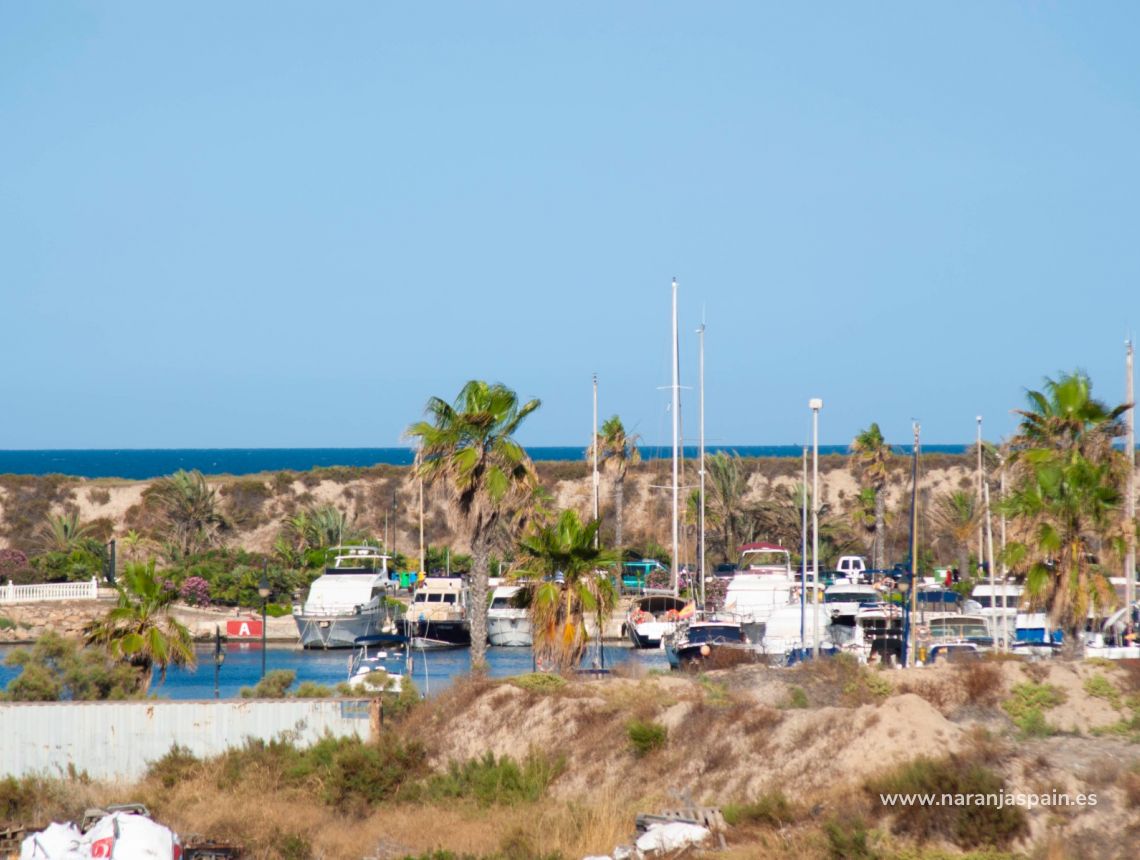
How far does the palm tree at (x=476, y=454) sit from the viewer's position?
1153 inches

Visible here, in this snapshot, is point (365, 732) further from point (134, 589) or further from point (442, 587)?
point (442, 587)

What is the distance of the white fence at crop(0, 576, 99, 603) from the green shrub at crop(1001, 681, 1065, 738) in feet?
133

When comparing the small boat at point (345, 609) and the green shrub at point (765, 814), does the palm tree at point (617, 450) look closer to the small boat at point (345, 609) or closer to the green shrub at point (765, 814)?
the small boat at point (345, 609)

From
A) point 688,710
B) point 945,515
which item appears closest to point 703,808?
point 688,710

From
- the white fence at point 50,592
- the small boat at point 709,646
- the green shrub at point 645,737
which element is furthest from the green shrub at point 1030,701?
the white fence at point 50,592

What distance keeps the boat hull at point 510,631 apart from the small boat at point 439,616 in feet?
3.22

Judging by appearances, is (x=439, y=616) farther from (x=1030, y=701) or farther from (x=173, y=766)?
(x=1030, y=701)

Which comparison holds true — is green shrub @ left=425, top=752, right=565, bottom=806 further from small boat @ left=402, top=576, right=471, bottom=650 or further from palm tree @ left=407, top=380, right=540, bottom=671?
small boat @ left=402, top=576, right=471, bottom=650

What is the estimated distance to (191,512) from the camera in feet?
234

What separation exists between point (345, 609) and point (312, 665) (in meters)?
4.52

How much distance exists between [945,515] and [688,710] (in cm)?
4839

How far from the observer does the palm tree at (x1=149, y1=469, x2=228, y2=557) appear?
70750 millimetres

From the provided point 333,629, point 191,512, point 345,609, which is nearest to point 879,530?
point 345,609

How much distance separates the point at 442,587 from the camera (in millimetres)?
53469
